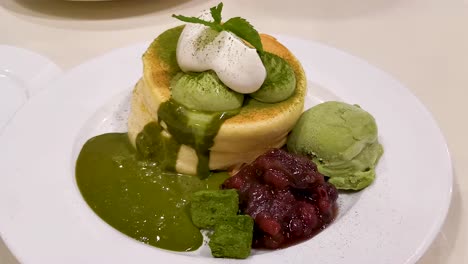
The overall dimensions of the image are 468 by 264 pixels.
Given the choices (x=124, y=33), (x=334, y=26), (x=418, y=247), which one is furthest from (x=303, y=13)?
(x=418, y=247)

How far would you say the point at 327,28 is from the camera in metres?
3.16

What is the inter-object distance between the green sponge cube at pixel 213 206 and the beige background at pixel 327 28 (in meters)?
1.22

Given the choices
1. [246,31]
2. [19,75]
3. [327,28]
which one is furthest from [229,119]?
[327,28]

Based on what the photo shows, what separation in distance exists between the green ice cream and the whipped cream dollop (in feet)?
1.01

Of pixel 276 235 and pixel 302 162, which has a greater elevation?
pixel 302 162

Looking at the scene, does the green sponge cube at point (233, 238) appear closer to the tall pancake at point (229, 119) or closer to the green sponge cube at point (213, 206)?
the green sponge cube at point (213, 206)

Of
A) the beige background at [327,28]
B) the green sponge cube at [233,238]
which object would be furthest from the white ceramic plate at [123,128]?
the beige background at [327,28]

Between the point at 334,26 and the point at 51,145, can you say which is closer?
the point at 51,145

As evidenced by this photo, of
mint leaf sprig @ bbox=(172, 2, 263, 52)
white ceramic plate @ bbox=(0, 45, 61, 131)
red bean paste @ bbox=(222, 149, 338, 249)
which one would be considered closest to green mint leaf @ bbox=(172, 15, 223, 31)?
mint leaf sprig @ bbox=(172, 2, 263, 52)

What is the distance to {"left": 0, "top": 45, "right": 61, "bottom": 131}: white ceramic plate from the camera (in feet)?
7.94

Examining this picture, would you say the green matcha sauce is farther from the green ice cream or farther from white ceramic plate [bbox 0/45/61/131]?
white ceramic plate [bbox 0/45/61/131]

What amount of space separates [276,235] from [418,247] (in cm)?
45

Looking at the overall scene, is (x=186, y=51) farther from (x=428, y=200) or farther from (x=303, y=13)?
(x=303, y=13)

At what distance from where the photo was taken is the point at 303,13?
3287mm
